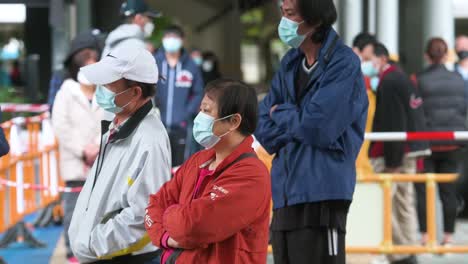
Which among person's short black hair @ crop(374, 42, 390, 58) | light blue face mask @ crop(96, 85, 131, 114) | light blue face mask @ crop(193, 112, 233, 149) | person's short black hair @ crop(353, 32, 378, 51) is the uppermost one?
person's short black hair @ crop(353, 32, 378, 51)

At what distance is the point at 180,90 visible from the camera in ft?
36.2

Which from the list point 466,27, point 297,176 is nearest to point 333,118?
point 297,176

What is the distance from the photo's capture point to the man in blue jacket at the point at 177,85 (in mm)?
10828

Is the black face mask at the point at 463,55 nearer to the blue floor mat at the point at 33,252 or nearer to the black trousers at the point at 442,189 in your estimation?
the black trousers at the point at 442,189

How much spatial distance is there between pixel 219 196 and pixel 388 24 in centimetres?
1168

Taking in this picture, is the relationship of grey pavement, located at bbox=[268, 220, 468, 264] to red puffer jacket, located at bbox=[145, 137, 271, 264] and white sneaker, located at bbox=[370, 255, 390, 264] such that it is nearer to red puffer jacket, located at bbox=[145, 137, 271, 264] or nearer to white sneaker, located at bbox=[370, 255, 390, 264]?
white sneaker, located at bbox=[370, 255, 390, 264]

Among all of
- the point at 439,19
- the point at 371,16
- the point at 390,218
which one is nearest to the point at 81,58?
the point at 390,218

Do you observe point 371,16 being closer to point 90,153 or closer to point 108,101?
point 90,153

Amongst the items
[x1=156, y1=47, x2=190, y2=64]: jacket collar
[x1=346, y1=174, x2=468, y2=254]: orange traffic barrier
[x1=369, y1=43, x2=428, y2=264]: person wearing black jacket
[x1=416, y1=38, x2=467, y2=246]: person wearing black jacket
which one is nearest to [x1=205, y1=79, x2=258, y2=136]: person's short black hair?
[x1=346, y1=174, x2=468, y2=254]: orange traffic barrier

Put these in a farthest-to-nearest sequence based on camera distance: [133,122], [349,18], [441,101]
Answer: [349,18], [441,101], [133,122]

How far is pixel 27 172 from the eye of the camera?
39.0ft

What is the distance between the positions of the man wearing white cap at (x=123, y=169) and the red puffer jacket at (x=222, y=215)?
31cm

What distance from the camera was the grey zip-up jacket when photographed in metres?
4.72

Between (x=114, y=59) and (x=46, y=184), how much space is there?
764cm
